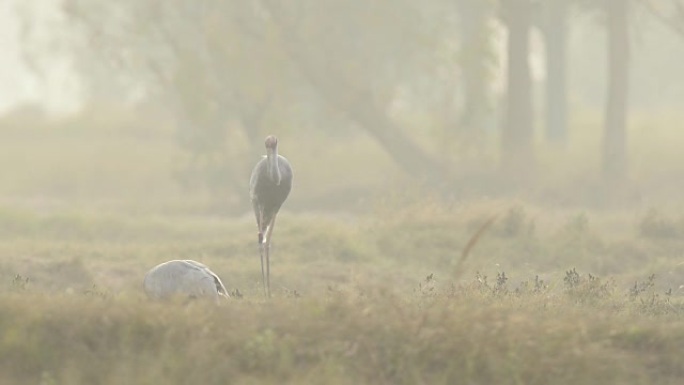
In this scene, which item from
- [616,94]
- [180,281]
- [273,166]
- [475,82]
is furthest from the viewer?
[616,94]

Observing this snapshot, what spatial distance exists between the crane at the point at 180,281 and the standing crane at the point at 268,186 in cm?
233

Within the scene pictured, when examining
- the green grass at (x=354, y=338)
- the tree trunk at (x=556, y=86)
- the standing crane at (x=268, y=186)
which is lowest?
the green grass at (x=354, y=338)

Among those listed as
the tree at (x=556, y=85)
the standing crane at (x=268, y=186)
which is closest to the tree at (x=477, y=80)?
the tree at (x=556, y=85)

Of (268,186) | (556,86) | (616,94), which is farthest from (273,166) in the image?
(556,86)

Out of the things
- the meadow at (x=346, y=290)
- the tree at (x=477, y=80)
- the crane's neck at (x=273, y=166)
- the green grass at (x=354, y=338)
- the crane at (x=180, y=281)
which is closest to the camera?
the green grass at (x=354, y=338)

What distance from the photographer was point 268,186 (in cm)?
1520

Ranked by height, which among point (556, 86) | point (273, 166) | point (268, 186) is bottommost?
point (268, 186)

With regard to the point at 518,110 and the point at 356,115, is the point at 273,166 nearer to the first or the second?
the point at 356,115

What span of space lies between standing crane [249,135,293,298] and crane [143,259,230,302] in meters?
2.33

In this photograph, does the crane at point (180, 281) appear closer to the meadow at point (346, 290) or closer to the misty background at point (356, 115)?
the meadow at point (346, 290)

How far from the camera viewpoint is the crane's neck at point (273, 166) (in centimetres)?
1499

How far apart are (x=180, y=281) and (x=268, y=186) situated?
114 inches

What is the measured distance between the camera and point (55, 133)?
41125 millimetres

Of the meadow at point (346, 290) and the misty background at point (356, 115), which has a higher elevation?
the misty background at point (356, 115)
